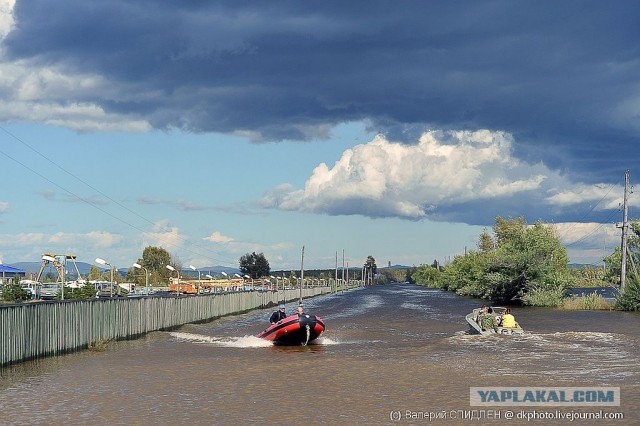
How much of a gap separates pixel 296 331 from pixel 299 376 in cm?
1112

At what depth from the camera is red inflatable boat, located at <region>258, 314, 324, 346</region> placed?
3650cm

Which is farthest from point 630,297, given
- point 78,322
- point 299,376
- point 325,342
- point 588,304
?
point 78,322

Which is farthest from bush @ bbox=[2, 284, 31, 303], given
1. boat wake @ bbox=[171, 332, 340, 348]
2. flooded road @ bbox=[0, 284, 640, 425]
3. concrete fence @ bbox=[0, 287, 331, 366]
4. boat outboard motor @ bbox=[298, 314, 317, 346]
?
boat outboard motor @ bbox=[298, 314, 317, 346]

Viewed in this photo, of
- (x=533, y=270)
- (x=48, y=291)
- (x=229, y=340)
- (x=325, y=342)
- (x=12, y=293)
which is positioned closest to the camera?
(x=325, y=342)

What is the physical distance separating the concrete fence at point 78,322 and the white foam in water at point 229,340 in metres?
1.87

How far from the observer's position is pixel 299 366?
28203mm

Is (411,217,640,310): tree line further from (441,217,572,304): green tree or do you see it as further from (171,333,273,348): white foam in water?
(171,333,273,348): white foam in water

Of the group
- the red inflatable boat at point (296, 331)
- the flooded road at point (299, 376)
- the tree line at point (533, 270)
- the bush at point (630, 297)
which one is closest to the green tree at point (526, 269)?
the tree line at point (533, 270)

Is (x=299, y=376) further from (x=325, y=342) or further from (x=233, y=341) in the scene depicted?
(x=233, y=341)

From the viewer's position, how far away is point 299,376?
2533 cm

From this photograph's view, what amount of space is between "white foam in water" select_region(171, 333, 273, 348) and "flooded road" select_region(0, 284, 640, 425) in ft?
0.30

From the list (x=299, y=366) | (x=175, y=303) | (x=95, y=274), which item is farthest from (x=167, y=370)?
(x=95, y=274)

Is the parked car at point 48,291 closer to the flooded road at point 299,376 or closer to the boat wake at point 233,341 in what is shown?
the boat wake at point 233,341

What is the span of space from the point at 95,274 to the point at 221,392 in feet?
381
